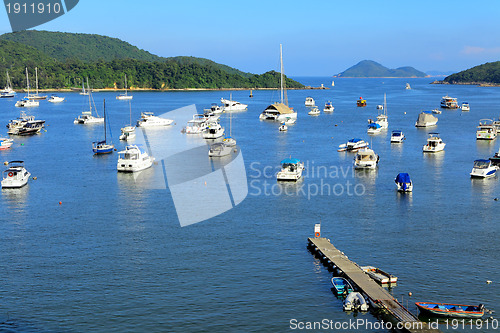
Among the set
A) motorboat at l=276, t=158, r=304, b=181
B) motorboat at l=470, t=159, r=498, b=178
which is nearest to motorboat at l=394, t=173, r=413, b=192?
motorboat at l=276, t=158, r=304, b=181

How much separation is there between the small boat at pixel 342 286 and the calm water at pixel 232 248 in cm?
90

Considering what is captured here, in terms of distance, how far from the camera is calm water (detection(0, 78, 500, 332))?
38.8 meters

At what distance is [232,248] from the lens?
50.6 metres

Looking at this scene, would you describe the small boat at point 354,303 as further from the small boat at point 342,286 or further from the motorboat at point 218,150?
the motorboat at point 218,150

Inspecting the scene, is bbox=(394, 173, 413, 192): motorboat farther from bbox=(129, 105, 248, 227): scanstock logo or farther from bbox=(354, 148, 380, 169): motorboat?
bbox=(129, 105, 248, 227): scanstock logo

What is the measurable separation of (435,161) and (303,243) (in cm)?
5078

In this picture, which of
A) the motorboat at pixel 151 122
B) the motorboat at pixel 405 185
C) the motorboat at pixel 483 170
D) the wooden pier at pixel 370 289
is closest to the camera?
the wooden pier at pixel 370 289

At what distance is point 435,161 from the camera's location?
94.8 metres

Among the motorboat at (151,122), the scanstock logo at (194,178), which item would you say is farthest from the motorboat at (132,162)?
the motorboat at (151,122)

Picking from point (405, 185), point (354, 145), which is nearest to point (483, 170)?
point (405, 185)

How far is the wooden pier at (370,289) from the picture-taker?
35219mm

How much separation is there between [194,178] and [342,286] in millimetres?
43652

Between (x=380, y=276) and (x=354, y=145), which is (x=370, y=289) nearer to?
(x=380, y=276)

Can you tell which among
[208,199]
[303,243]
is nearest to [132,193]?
[208,199]
